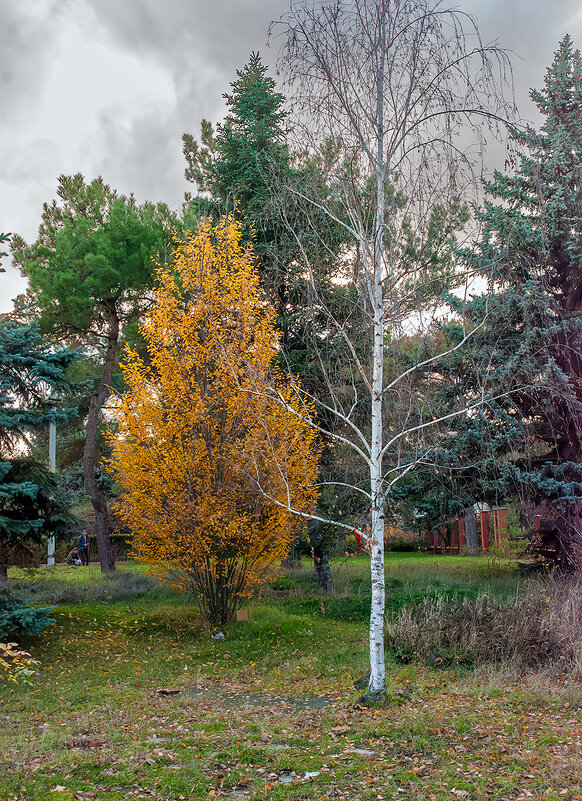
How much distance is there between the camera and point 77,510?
90.8ft

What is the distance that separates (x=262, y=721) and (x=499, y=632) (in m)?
3.94

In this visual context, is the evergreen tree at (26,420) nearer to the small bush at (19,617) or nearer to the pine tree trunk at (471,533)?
the small bush at (19,617)

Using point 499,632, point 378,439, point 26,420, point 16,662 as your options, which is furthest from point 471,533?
point 16,662

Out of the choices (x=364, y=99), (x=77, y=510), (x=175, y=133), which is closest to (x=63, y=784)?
(x=364, y=99)

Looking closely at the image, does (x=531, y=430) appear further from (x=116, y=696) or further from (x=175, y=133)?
(x=175, y=133)

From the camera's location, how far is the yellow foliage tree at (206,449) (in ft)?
36.8

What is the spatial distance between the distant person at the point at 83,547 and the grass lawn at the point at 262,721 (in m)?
10.2

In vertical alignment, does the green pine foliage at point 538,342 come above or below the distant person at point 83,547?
above

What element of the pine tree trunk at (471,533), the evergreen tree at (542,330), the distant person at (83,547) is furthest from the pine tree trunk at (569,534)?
the distant person at (83,547)

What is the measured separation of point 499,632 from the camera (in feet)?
30.0

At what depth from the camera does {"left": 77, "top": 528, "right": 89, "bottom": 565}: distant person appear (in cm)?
2292

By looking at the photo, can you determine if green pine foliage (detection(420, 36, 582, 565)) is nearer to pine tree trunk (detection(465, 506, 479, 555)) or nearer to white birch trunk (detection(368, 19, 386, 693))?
white birch trunk (detection(368, 19, 386, 693))

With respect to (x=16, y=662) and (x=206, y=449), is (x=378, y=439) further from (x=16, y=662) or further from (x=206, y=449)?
(x=206, y=449)

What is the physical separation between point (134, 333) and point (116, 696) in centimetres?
1254
